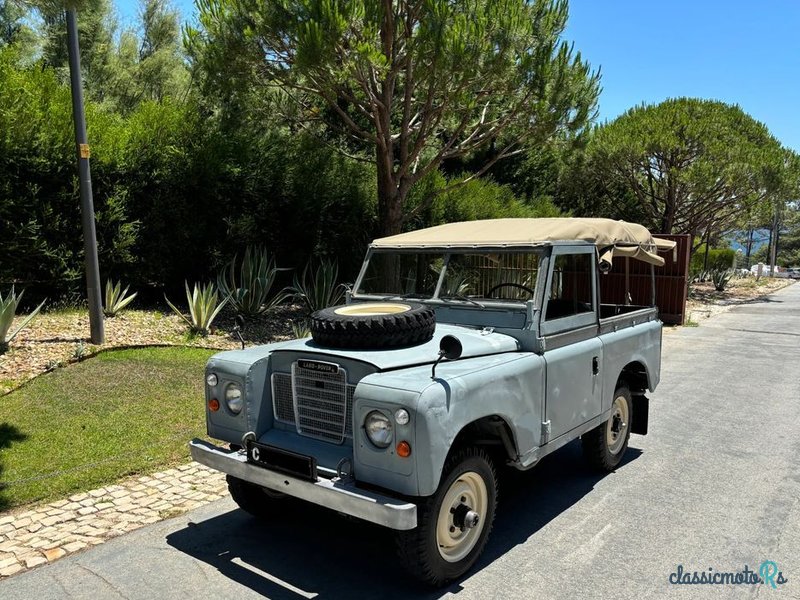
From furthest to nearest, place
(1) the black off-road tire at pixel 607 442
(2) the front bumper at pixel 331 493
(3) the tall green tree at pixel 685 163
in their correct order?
1. (3) the tall green tree at pixel 685 163
2. (1) the black off-road tire at pixel 607 442
3. (2) the front bumper at pixel 331 493

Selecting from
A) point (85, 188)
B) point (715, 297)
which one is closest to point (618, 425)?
point (85, 188)

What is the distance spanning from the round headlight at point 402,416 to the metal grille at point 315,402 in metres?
0.53

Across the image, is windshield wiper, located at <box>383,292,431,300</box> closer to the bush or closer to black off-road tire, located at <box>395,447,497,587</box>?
black off-road tire, located at <box>395,447,497,587</box>

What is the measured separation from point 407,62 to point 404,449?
28.1 ft

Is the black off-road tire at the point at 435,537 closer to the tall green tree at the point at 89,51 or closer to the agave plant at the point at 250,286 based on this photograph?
the agave plant at the point at 250,286

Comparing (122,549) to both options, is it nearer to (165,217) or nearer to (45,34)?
(165,217)

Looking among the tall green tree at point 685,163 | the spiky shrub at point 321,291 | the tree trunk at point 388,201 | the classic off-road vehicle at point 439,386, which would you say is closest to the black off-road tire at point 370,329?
the classic off-road vehicle at point 439,386

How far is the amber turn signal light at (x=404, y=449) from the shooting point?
3.06 m

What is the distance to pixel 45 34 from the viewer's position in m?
17.9

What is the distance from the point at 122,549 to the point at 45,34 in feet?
61.8

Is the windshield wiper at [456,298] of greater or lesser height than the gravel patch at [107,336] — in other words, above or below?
above

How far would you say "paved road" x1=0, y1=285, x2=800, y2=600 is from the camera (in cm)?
348

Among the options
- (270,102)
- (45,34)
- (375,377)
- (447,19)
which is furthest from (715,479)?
(45,34)

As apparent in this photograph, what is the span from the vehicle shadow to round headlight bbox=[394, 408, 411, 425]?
0.97 metres
